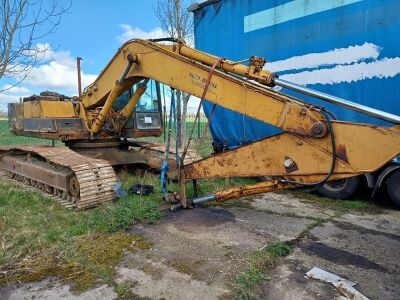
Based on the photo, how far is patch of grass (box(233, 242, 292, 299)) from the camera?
3233 millimetres

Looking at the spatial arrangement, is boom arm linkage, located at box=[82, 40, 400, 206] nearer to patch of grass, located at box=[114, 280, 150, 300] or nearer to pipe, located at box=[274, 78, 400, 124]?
pipe, located at box=[274, 78, 400, 124]

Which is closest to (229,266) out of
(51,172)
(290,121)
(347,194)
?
(290,121)

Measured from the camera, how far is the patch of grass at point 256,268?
10.6 feet

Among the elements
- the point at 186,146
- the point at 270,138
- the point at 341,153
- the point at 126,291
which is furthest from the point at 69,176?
the point at 341,153

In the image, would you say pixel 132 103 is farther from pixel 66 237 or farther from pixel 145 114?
pixel 66 237

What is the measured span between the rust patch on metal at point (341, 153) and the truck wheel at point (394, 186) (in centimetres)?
240

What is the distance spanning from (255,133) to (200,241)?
3.40 m

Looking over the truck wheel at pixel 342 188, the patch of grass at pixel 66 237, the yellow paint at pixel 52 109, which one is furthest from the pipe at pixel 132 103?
the truck wheel at pixel 342 188

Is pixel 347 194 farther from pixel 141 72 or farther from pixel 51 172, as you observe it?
pixel 51 172

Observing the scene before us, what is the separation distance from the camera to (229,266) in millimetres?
3703

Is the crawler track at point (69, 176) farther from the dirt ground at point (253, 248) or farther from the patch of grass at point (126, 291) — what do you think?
the patch of grass at point (126, 291)

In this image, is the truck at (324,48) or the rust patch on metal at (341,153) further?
the truck at (324,48)

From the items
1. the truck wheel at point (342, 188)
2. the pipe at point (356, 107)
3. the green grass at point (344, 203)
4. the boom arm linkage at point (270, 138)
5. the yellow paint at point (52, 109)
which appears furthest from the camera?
the yellow paint at point (52, 109)

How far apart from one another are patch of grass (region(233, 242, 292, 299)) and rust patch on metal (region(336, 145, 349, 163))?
110 cm
